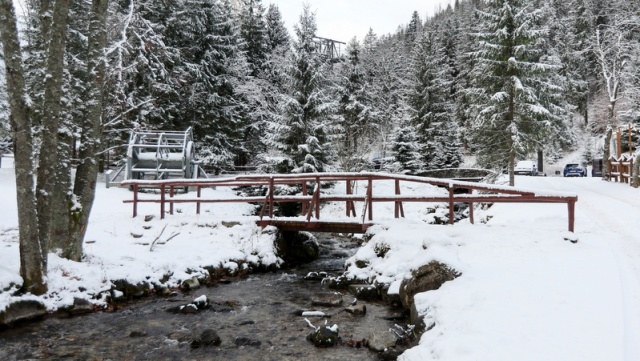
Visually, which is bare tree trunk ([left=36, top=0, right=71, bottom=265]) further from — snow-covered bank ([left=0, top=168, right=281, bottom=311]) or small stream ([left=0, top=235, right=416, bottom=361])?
small stream ([left=0, top=235, right=416, bottom=361])

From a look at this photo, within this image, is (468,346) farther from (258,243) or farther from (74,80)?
(74,80)

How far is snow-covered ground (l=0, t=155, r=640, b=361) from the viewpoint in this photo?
4.45m

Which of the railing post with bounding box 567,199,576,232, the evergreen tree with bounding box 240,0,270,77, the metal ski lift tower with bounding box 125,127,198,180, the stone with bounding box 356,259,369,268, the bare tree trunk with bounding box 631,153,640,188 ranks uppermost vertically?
the evergreen tree with bounding box 240,0,270,77

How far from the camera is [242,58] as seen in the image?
94.4 ft

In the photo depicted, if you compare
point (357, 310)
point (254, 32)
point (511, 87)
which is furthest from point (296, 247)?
point (254, 32)

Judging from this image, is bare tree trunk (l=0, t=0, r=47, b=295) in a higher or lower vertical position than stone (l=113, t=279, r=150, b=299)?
higher

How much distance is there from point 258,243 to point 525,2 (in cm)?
1962

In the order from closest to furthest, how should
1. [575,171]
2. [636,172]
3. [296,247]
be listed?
[296,247], [636,172], [575,171]

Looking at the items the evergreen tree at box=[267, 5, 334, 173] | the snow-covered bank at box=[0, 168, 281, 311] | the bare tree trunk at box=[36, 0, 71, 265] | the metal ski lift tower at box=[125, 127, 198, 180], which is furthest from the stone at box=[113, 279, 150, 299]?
the evergreen tree at box=[267, 5, 334, 173]

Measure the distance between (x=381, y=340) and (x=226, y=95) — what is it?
2433 cm

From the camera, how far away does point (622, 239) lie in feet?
27.5

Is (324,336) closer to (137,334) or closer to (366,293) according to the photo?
(366,293)

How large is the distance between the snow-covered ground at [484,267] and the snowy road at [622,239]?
21mm

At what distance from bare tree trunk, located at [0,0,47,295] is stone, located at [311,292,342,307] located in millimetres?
4970
